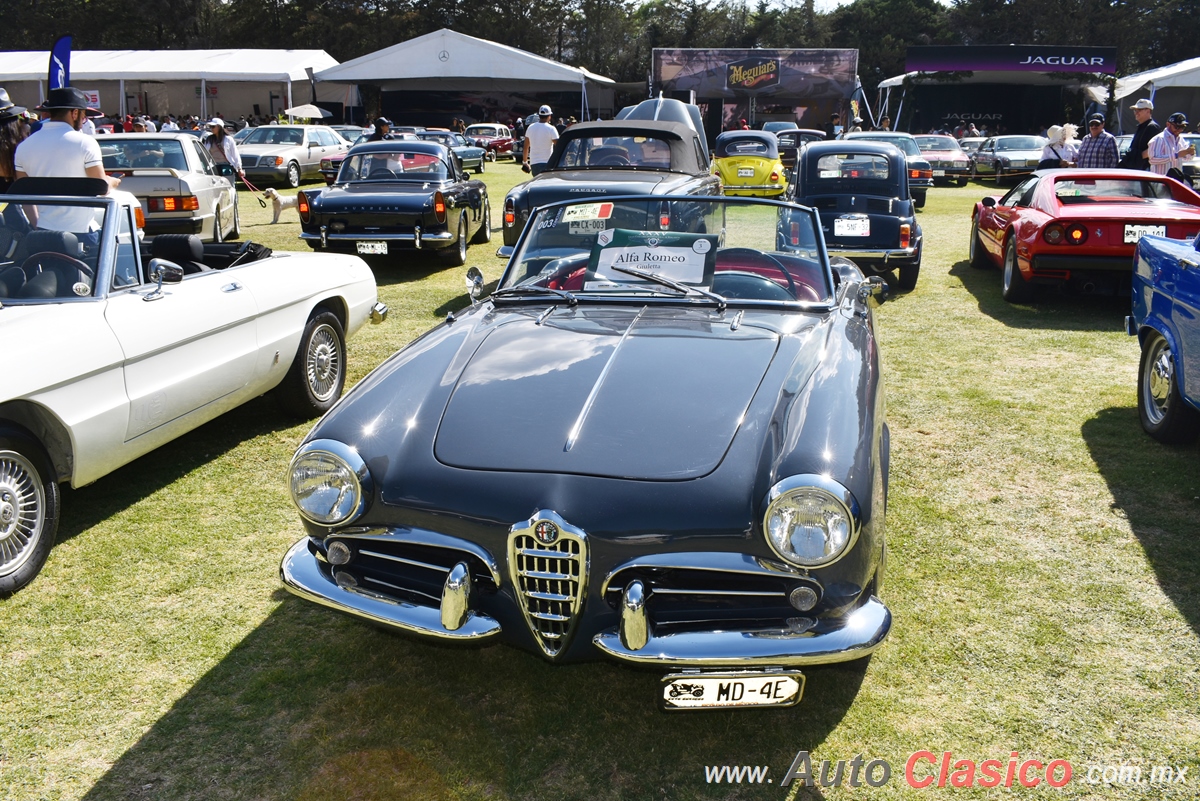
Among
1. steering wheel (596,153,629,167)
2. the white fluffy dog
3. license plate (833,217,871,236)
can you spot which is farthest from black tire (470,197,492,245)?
license plate (833,217,871,236)

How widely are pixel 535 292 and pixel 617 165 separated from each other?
6566 mm

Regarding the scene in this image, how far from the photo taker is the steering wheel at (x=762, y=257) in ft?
13.4

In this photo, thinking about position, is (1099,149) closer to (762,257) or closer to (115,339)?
(762,257)

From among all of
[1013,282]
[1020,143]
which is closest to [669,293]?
[1013,282]

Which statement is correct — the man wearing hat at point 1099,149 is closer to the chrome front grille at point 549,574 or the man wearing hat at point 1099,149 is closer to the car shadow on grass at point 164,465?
the car shadow on grass at point 164,465

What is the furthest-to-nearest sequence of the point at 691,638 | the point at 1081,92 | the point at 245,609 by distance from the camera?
1. the point at 1081,92
2. the point at 245,609
3. the point at 691,638

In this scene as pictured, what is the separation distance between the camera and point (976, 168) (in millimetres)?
25125

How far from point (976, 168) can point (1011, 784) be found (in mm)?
25157

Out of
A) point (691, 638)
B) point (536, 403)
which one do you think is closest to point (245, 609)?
point (536, 403)

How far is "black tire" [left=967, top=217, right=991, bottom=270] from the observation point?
11227 mm

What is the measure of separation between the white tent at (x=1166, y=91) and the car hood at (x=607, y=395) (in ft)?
111

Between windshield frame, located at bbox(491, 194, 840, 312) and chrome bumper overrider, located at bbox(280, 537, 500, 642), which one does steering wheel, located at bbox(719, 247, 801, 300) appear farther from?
chrome bumper overrider, located at bbox(280, 537, 500, 642)

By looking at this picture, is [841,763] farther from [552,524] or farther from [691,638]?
[552,524]

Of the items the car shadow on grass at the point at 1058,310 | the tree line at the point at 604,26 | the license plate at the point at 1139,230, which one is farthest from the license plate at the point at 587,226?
the tree line at the point at 604,26
